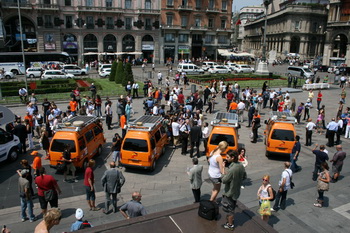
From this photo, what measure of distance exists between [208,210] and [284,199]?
4836 mm

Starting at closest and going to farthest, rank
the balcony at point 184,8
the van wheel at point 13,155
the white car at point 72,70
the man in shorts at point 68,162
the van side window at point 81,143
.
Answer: the man in shorts at point 68,162 → the van side window at point 81,143 → the van wheel at point 13,155 → the white car at point 72,70 → the balcony at point 184,8

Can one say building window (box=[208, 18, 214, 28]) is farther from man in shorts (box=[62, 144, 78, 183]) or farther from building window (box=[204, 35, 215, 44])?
man in shorts (box=[62, 144, 78, 183])

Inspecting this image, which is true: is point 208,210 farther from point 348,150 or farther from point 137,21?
point 137,21

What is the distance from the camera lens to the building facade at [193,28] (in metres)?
61.7

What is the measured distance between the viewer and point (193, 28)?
6325 centimetres

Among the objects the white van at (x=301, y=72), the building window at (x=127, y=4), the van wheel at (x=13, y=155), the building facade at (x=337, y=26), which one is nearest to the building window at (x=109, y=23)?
the building window at (x=127, y=4)

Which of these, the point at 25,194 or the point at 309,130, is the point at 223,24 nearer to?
the point at 309,130

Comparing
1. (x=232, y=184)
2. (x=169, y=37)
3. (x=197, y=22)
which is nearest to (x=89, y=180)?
(x=232, y=184)

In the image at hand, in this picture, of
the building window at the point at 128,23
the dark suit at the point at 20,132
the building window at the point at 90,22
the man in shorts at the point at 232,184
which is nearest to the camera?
the man in shorts at the point at 232,184

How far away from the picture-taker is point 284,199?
9141 mm

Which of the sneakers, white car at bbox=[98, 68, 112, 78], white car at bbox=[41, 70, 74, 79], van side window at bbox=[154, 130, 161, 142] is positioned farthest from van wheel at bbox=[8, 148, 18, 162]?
white car at bbox=[98, 68, 112, 78]

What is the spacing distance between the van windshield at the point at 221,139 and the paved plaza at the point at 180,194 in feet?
4.13

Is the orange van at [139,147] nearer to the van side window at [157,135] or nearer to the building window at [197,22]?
the van side window at [157,135]

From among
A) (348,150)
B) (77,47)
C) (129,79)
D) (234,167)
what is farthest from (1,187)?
(77,47)
